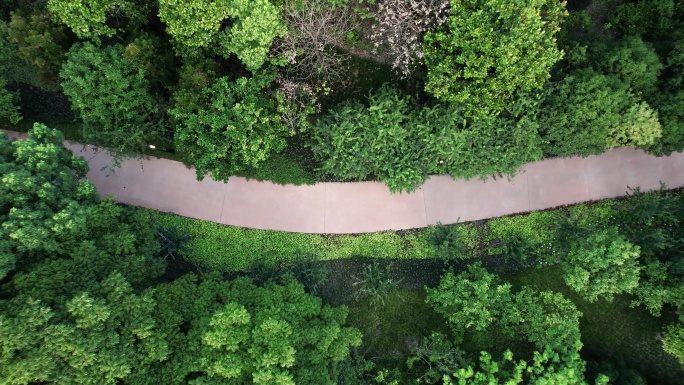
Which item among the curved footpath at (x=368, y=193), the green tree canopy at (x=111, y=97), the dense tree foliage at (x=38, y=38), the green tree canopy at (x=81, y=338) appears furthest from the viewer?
the curved footpath at (x=368, y=193)

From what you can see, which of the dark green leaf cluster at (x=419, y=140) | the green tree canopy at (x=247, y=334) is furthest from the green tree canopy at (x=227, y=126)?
the green tree canopy at (x=247, y=334)

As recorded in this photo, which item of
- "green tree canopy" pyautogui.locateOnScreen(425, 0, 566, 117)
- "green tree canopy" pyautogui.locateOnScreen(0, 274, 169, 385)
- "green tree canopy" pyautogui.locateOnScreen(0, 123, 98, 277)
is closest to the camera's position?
"green tree canopy" pyautogui.locateOnScreen(0, 274, 169, 385)

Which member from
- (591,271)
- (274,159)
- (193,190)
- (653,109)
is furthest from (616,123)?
(193,190)

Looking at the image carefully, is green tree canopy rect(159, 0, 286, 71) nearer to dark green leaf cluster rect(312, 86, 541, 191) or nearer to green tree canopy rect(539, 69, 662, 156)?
dark green leaf cluster rect(312, 86, 541, 191)

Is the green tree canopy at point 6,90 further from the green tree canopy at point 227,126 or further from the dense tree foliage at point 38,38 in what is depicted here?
the green tree canopy at point 227,126

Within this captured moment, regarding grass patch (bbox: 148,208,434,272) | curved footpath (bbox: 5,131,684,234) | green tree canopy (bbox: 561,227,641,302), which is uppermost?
curved footpath (bbox: 5,131,684,234)

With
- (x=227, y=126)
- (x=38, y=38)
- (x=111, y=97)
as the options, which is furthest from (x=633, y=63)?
(x=38, y=38)

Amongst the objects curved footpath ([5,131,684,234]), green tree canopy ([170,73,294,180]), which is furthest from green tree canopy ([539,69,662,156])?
green tree canopy ([170,73,294,180])
